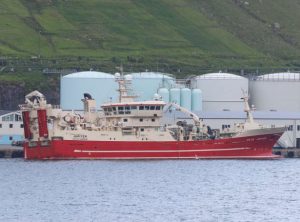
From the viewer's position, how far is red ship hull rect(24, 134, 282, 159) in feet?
429

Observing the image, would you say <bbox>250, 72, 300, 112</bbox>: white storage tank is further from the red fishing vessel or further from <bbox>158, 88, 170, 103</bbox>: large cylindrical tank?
the red fishing vessel

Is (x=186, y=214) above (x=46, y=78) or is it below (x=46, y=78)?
below

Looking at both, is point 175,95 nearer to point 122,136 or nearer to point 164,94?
point 164,94

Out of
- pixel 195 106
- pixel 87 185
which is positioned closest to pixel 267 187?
pixel 87 185

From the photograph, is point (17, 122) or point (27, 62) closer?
point (17, 122)

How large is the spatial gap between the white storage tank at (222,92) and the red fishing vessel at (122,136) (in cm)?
2920

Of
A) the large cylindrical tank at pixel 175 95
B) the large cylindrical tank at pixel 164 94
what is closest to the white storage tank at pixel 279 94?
the large cylindrical tank at pixel 175 95

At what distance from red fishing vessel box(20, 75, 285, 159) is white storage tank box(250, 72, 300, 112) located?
31.0m

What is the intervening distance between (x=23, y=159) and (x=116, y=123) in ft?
29.4

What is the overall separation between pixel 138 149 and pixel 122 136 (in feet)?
5.58

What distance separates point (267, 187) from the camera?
104000mm

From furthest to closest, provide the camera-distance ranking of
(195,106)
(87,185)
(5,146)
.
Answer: (195,106)
(5,146)
(87,185)

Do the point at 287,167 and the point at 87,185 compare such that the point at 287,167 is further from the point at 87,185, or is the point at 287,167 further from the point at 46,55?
the point at 46,55

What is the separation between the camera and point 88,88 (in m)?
160
